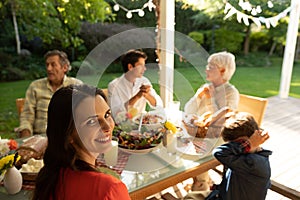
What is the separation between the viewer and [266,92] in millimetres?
5434

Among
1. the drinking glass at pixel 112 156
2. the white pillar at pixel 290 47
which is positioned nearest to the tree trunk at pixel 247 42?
the white pillar at pixel 290 47

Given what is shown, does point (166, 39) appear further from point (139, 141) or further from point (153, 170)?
point (153, 170)

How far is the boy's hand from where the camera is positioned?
123 cm

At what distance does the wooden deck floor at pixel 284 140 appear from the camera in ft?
7.58

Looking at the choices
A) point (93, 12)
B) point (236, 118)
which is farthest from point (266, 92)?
point (236, 118)

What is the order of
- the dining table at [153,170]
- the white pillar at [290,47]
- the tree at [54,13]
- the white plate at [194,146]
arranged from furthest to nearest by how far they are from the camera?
the white pillar at [290,47] → the tree at [54,13] → the white plate at [194,146] → the dining table at [153,170]

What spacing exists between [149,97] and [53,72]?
770mm

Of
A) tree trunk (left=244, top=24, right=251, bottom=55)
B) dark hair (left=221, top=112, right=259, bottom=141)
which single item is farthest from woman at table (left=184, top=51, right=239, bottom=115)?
tree trunk (left=244, top=24, right=251, bottom=55)

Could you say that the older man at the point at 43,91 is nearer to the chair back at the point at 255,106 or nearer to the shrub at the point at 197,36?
the chair back at the point at 255,106

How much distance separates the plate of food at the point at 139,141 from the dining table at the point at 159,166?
0.02m

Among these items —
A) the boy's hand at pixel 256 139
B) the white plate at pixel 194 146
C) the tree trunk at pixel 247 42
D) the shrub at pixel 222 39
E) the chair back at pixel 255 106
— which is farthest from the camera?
the tree trunk at pixel 247 42

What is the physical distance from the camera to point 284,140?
10.1 feet

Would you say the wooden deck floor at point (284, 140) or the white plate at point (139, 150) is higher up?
the white plate at point (139, 150)

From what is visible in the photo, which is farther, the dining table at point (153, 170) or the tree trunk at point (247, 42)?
the tree trunk at point (247, 42)
